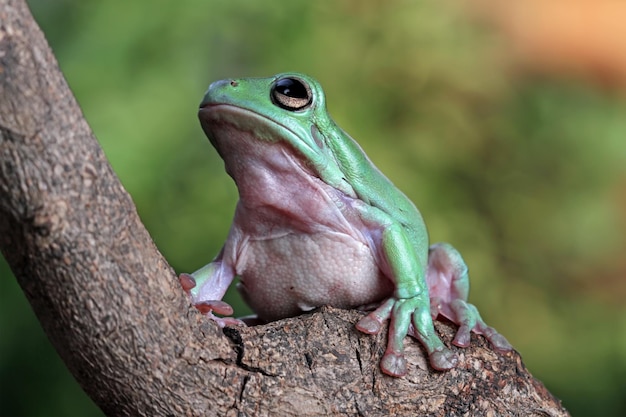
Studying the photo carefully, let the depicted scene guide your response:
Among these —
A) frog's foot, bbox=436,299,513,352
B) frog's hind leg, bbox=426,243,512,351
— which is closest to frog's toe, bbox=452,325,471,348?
frog's foot, bbox=436,299,513,352

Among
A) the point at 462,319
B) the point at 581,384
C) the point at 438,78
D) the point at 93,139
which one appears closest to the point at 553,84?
the point at 438,78

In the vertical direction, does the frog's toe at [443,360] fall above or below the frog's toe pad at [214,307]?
below

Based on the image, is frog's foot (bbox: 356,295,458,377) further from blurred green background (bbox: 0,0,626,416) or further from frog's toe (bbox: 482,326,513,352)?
blurred green background (bbox: 0,0,626,416)

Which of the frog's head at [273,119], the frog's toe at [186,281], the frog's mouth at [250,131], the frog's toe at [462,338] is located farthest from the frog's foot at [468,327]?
the frog's toe at [186,281]

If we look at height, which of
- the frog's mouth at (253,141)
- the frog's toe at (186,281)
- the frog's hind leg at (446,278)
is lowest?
the frog's hind leg at (446,278)

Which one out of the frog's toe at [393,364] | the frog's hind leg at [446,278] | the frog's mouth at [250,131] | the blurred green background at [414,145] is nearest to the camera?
the frog's toe at [393,364]

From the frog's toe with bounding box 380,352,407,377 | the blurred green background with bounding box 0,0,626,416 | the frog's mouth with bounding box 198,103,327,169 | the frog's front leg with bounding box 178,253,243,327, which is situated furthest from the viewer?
the blurred green background with bounding box 0,0,626,416

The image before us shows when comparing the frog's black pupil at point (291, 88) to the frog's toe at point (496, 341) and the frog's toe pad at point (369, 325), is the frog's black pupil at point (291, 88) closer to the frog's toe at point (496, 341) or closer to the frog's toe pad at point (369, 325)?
the frog's toe pad at point (369, 325)

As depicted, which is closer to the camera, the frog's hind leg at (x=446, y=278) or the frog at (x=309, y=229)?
the frog at (x=309, y=229)
